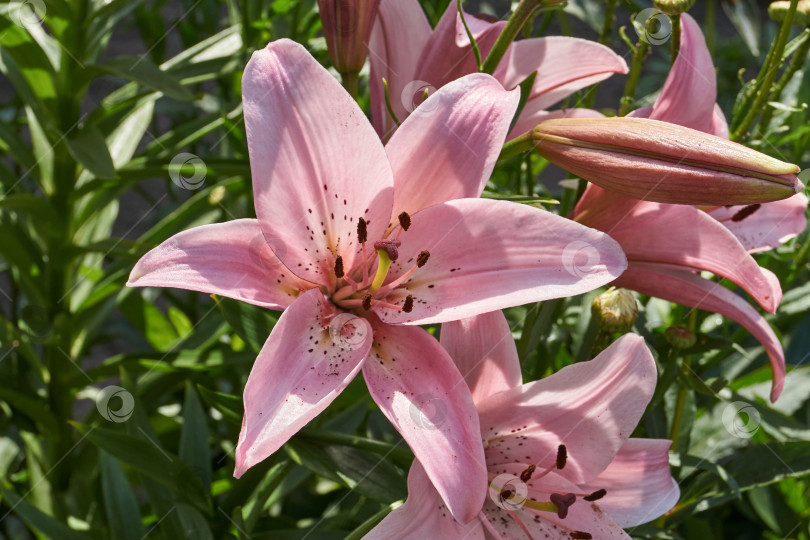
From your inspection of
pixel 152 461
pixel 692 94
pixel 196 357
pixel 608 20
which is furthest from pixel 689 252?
pixel 196 357

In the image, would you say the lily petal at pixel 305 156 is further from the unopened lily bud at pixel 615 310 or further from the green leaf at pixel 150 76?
the green leaf at pixel 150 76

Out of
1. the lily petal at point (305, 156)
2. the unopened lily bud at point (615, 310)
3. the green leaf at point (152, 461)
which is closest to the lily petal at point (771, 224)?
the unopened lily bud at point (615, 310)

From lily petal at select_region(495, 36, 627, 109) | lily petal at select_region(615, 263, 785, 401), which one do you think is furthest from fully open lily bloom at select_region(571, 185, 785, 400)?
lily petal at select_region(495, 36, 627, 109)

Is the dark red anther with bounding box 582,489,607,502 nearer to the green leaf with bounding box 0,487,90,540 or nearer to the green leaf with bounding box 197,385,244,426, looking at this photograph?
the green leaf with bounding box 197,385,244,426

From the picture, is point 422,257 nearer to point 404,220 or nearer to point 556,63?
point 404,220

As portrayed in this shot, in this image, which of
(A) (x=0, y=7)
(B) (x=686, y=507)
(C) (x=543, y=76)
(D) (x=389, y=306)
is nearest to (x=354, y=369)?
(D) (x=389, y=306)
